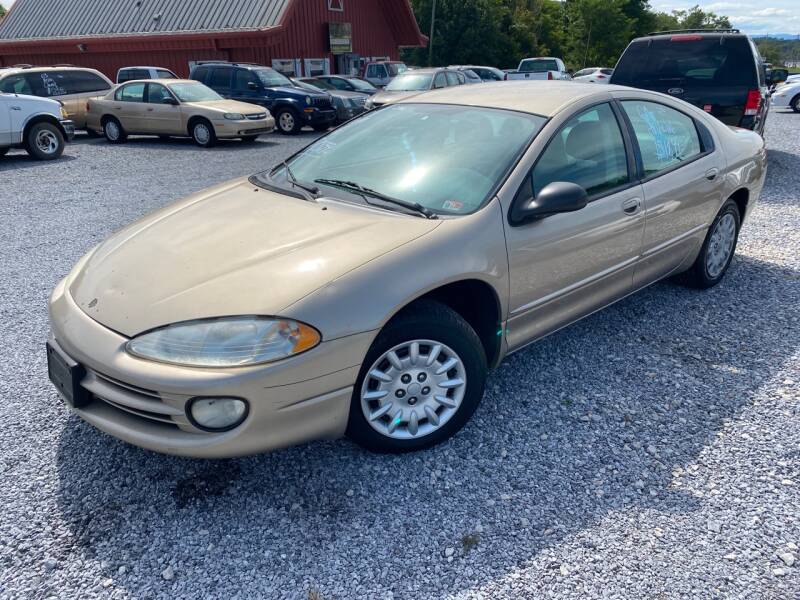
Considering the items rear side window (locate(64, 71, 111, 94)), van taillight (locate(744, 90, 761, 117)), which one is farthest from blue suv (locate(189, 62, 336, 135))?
van taillight (locate(744, 90, 761, 117))

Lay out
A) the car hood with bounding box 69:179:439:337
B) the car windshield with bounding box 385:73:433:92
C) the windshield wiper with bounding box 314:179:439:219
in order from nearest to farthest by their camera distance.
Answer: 1. the car hood with bounding box 69:179:439:337
2. the windshield wiper with bounding box 314:179:439:219
3. the car windshield with bounding box 385:73:433:92

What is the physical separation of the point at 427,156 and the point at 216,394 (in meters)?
1.69

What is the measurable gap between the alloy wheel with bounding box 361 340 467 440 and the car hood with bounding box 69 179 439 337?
1.50 ft

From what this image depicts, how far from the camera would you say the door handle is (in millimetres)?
3553

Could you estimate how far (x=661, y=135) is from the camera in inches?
158

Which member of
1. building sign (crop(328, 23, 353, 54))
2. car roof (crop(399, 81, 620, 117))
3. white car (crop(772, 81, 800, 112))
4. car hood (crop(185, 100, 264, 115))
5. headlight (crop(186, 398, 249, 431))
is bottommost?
white car (crop(772, 81, 800, 112))

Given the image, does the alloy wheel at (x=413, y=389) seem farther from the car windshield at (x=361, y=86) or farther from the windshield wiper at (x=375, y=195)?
the car windshield at (x=361, y=86)

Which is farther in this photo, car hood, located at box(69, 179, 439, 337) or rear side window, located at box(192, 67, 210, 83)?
rear side window, located at box(192, 67, 210, 83)

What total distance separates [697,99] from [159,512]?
7.81 metres

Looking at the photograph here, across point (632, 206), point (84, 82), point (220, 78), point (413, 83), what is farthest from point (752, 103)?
point (84, 82)

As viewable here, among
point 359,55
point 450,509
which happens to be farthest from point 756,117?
point 359,55

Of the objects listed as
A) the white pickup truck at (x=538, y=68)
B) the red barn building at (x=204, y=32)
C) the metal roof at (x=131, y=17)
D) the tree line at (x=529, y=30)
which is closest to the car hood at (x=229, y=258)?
the red barn building at (x=204, y=32)

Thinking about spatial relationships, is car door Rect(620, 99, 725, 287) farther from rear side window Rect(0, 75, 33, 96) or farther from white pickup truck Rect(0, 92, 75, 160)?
rear side window Rect(0, 75, 33, 96)

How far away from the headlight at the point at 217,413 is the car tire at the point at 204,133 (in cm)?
1212
